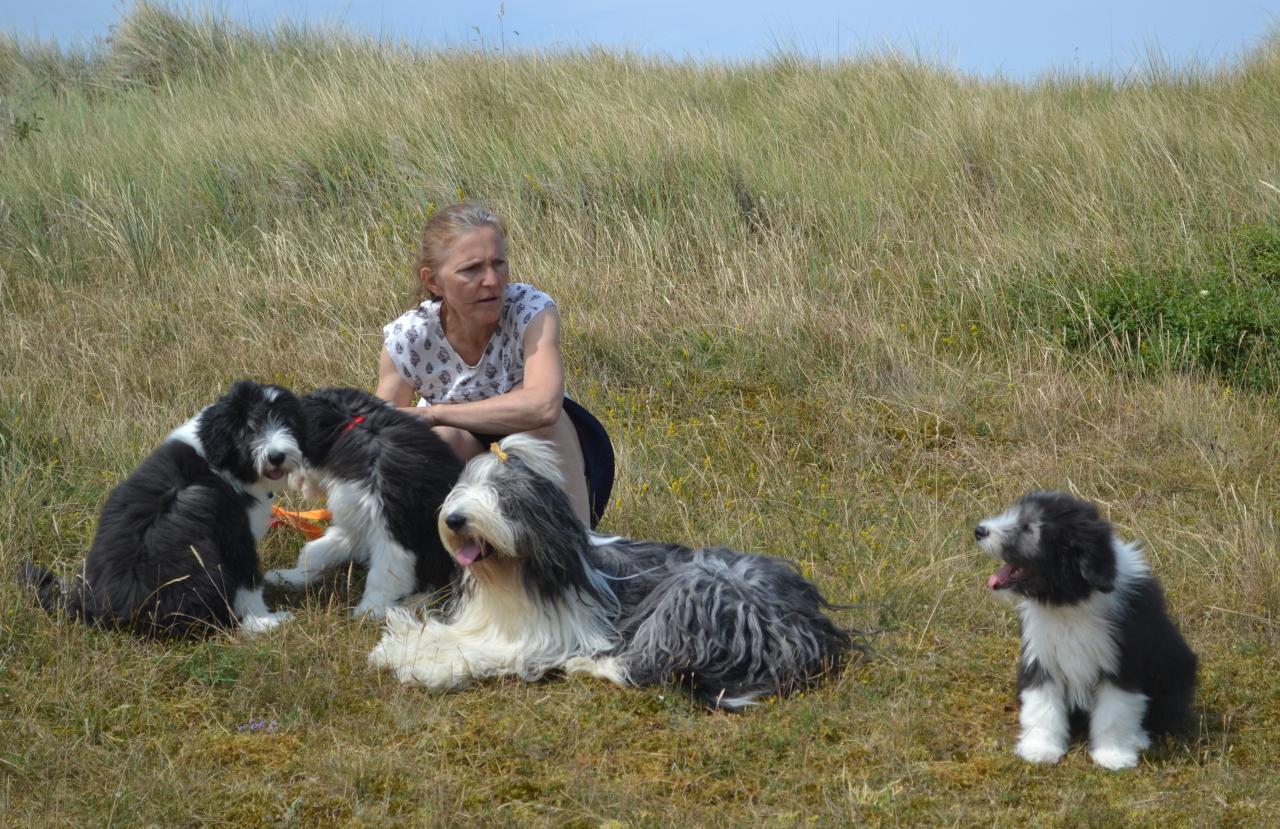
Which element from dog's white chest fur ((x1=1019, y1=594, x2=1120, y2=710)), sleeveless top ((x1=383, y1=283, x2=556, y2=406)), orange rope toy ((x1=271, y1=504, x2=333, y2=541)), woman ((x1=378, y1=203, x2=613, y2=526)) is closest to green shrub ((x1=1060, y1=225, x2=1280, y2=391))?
woman ((x1=378, y1=203, x2=613, y2=526))

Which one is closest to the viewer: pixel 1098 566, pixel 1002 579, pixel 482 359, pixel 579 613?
pixel 1098 566

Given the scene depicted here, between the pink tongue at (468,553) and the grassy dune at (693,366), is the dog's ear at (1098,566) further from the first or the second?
the pink tongue at (468,553)

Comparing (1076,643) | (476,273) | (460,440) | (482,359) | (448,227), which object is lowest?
(1076,643)

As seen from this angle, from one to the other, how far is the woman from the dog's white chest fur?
6.88 ft

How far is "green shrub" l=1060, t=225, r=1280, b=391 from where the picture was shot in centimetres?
768

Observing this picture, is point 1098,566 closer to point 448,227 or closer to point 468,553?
point 468,553

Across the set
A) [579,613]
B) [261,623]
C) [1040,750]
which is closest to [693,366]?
[579,613]

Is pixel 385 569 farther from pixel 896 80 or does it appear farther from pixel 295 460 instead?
pixel 896 80

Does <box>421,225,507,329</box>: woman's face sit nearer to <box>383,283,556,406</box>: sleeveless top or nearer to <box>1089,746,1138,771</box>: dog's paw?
<box>383,283,556,406</box>: sleeveless top

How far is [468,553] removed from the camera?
4.32 metres

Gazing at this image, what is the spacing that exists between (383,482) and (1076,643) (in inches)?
98.5

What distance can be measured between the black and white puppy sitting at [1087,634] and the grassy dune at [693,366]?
125mm

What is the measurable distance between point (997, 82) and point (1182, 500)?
22.4ft

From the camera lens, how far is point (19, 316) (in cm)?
856
